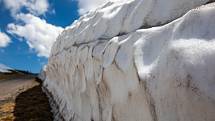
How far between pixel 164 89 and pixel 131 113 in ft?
2.15

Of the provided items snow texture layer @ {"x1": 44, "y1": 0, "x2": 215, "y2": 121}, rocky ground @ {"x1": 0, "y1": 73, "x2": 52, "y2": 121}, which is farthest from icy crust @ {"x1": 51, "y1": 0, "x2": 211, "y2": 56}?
rocky ground @ {"x1": 0, "y1": 73, "x2": 52, "y2": 121}

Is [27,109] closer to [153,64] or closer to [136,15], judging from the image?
[136,15]

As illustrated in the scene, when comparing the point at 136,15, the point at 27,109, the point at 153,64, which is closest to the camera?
the point at 153,64

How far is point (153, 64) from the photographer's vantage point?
2377mm

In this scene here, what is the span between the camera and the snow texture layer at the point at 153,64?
1.92 m

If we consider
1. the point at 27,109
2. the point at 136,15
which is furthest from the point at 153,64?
the point at 27,109

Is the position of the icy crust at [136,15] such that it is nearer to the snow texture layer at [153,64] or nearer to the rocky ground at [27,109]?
the snow texture layer at [153,64]

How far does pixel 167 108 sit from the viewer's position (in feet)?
6.99

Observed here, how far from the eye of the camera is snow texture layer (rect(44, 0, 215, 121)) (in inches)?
75.5

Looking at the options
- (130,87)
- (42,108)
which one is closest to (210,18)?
(130,87)

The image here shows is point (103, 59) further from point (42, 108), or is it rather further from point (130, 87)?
point (42, 108)

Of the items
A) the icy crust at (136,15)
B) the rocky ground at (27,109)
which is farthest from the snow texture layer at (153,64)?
the rocky ground at (27,109)

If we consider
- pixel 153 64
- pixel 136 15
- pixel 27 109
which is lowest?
pixel 27 109

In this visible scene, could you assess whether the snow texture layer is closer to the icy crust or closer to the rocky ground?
the icy crust
